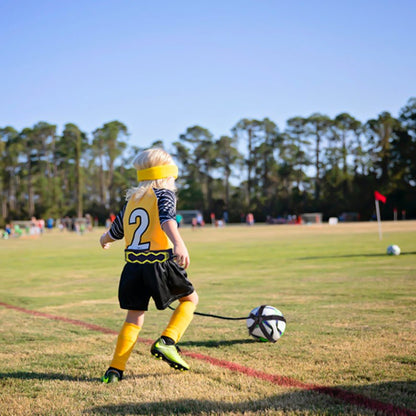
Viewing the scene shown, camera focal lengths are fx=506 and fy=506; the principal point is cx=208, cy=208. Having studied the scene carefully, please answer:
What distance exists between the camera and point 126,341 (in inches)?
168

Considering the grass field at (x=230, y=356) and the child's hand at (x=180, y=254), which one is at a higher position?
the child's hand at (x=180, y=254)

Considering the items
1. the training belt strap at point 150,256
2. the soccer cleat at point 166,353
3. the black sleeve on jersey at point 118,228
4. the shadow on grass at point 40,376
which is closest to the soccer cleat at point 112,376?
the shadow on grass at point 40,376

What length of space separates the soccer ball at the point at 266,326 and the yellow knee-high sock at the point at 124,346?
5.43 ft

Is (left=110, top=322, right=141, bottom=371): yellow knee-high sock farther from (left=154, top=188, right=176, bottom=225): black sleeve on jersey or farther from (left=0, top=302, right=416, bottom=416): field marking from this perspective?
(left=154, top=188, right=176, bottom=225): black sleeve on jersey

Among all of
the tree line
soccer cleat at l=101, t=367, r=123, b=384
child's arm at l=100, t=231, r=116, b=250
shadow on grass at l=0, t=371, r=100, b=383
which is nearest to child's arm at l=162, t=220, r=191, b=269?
child's arm at l=100, t=231, r=116, b=250

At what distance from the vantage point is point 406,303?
7.80 m

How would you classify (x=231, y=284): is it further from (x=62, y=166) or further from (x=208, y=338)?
(x=62, y=166)

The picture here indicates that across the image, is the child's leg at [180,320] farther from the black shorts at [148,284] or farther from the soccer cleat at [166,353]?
the black shorts at [148,284]

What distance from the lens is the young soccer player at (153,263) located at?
4223 mm

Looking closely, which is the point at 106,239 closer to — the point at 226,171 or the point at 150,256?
the point at 150,256

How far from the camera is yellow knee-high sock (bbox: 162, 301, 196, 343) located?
4371 millimetres

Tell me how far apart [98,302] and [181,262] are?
551 cm

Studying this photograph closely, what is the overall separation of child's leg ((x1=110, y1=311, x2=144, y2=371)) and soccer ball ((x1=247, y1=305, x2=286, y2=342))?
1639mm

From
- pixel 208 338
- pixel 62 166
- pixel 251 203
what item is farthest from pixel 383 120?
pixel 208 338
